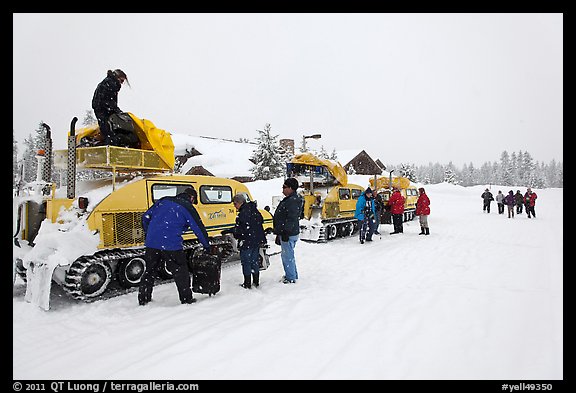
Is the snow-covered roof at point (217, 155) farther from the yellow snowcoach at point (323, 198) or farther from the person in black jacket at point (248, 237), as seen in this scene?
the person in black jacket at point (248, 237)

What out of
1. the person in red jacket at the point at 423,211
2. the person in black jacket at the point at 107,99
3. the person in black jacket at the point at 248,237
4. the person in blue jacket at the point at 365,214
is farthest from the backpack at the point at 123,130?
the person in red jacket at the point at 423,211

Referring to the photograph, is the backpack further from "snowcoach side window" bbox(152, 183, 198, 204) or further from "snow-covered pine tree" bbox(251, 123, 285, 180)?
"snow-covered pine tree" bbox(251, 123, 285, 180)

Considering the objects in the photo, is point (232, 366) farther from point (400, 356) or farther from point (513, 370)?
point (513, 370)

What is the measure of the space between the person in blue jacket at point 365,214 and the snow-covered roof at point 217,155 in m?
21.7

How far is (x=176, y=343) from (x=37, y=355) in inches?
55.5

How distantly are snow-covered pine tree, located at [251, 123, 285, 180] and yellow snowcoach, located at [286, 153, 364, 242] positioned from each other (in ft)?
64.1

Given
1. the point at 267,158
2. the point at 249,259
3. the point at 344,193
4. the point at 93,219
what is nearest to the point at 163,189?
the point at 93,219

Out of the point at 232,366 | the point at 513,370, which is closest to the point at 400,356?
the point at 513,370

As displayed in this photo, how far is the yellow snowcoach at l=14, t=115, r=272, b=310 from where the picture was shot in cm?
523

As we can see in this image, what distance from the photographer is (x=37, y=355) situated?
3.71 meters

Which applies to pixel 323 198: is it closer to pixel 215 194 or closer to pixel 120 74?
Answer: pixel 215 194

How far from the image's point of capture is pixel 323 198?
1265cm

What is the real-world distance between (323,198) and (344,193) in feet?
3.65

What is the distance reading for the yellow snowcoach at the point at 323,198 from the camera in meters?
11.8
